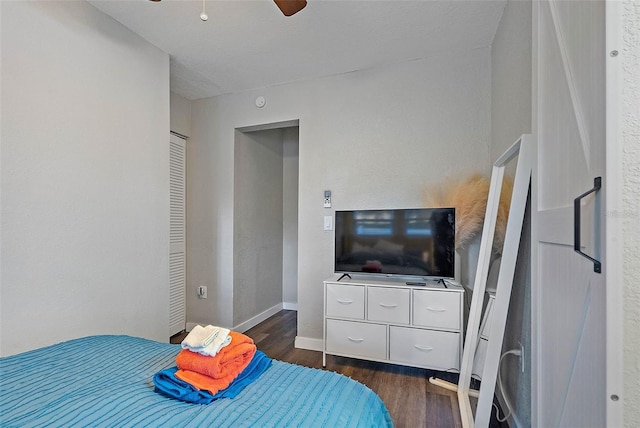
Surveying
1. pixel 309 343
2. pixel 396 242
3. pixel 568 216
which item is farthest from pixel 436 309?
pixel 568 216

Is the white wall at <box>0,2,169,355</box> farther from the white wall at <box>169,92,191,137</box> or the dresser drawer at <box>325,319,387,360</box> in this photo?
the dresser drawer at <box>325,319,387,360</box>

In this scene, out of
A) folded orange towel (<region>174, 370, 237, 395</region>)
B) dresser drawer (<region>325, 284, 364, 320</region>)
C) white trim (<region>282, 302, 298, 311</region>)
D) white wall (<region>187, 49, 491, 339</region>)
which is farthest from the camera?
white trim (<region>282, 302, 298, 311</region>)

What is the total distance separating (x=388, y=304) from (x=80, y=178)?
7.44 ft

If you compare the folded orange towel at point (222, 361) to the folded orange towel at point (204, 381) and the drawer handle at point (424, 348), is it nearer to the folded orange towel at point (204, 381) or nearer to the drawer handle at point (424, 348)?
the folded orange towel at point (204, 381)

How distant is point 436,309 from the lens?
2.20 metres

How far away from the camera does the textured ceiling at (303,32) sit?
6.34ft

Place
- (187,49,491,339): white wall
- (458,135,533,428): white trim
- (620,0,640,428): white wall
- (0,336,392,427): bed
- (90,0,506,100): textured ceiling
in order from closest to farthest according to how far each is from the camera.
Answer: (620,0,640,428): white wall → (0,336,392,427): bed → (458,135,533,428): white trim → (90,0,506,100): textured ceiling → (187,49,491,339): white wall

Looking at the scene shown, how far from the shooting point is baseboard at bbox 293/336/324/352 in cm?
286

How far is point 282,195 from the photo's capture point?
14.1 ft

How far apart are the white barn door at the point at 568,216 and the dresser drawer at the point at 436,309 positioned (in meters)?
1.05

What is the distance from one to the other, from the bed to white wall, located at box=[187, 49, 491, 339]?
5.79 feet

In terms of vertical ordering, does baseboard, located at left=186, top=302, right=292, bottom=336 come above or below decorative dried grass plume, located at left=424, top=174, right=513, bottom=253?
below

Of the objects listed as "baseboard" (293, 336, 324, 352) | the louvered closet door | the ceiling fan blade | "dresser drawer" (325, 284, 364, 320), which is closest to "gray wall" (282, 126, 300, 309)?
"baseboard" (293, 336, 324, 352)

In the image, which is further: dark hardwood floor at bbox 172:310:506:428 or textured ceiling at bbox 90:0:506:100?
textured ceiling at bbox 90:0:506:100
